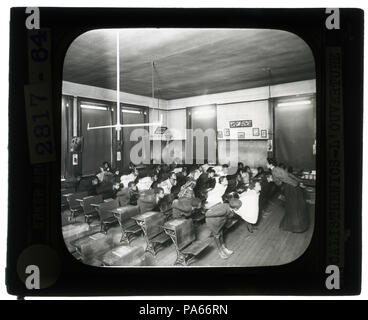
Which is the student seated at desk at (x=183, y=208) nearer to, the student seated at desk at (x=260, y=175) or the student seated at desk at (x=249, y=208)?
the student seated at desk at (x=249, y=208)

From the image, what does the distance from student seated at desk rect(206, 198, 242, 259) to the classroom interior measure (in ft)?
0.04

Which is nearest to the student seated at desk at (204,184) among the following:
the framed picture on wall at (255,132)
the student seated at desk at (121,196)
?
the student seated at desk at (121,196)

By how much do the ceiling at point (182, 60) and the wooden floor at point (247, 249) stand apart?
1.00 meters

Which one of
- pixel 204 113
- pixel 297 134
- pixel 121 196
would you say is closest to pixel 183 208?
pixel 121 196

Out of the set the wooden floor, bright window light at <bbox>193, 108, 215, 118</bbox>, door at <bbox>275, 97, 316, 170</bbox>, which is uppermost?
bright window light at <bbox>193, 108, 215, 118</bbox>

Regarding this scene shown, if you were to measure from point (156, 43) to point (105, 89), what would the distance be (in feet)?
3.82

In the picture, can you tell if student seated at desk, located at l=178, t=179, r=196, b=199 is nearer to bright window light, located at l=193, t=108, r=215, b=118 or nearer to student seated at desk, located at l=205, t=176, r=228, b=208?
student seated at desk, located at l=205, t=176, r=228, b=208

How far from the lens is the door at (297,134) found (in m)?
0.96

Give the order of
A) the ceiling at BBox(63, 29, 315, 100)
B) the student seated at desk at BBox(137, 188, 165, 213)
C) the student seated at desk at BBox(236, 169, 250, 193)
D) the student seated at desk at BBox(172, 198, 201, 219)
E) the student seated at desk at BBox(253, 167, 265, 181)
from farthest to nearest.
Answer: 1. the ceiling at BBox(63, 29, 315, 100)
2. the student seated at desk at BBox(253, 167, 265, 181)
3. the student seated at desk at BBox(236, 169, 250, 193)
4. the student seated at desk at BBox(137, 188, 165, 213)
5. the student seated at desk at BBox(172, 198, 201, 219)

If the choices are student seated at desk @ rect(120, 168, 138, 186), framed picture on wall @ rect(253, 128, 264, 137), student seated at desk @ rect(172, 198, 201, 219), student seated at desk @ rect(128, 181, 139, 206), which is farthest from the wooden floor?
framed picture on wall @ rect(253, 128, 264, 137)

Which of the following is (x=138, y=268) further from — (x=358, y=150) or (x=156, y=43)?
(x=156, y=43)

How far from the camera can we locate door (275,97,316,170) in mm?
962
